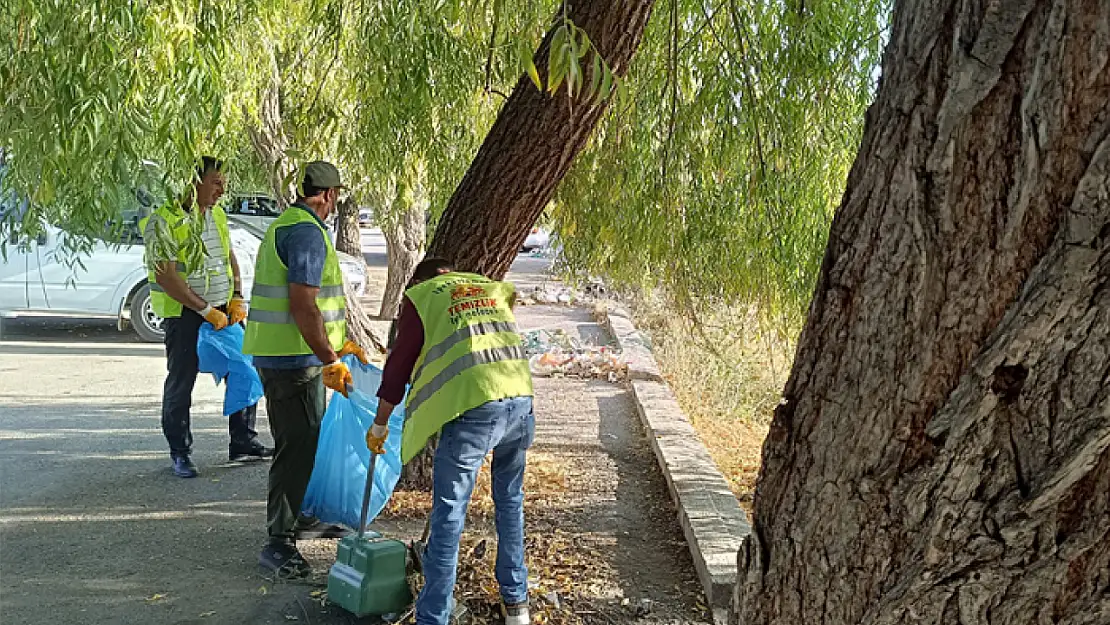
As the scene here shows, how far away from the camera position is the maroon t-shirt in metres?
4.38

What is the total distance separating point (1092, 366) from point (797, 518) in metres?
0.62

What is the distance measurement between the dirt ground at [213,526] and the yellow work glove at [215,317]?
3.31 feet

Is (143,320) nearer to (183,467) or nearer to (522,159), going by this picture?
(183,467)

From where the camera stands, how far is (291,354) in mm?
5250

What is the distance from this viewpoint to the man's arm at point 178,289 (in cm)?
650

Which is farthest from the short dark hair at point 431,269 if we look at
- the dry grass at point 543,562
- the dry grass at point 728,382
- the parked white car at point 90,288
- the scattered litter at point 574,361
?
the parked white car at point 90,288

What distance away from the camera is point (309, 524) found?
5.69 metres

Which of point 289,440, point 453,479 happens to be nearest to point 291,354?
point 289,440

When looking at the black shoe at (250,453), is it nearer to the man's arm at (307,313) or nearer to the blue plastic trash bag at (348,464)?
→ the blue plastic trash bag at (348,464)

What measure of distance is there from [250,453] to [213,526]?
4.95 feet

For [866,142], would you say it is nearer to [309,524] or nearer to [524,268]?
[309,524]

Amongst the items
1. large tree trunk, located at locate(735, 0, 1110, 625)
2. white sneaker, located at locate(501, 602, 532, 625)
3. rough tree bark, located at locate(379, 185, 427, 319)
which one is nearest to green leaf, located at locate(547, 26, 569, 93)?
large tree trunk, located at locate(735, 0, 1110, 625)

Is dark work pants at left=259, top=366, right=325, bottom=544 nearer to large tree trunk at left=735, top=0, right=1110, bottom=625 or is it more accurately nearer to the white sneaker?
the white sneaker

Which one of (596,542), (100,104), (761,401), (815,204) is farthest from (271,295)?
(761,401)
